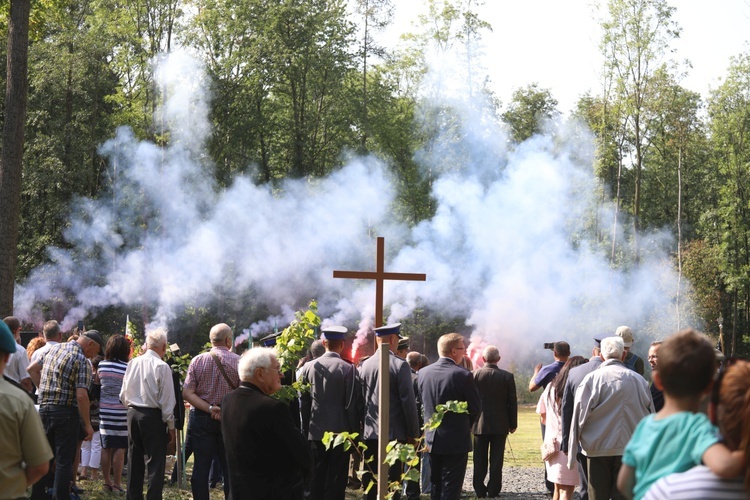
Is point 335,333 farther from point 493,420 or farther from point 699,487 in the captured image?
point 699,487

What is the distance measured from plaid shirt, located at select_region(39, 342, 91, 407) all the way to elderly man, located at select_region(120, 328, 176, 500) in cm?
44

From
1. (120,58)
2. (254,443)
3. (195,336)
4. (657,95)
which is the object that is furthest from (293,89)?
(254,443)

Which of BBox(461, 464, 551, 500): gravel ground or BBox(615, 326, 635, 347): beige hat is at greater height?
BBox(615, 326, 635, 347): beige hat

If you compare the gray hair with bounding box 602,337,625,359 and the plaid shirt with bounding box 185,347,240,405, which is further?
the plaid shirt with bounding box 185,347,240,405

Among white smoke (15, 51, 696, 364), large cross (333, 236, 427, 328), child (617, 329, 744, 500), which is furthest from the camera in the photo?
white smoke (15, 51, 696, 364)

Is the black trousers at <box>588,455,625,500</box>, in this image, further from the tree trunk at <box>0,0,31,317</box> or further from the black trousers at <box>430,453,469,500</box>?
the tree trunk at <box>0,0,31,317</box>

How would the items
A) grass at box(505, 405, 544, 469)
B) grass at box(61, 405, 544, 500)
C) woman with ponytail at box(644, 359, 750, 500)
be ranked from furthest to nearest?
1. grass at box(505, 405, 544, 469)
2. grass at box(61, 405, 544, 500)
3. woman with ponytail at box(644, 359, 750, 500)

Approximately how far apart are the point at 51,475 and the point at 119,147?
28.4 m

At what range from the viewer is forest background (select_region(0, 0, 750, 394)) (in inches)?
1404

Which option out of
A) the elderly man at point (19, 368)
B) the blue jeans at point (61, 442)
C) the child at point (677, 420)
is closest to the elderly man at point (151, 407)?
the blue jeans at point (61, 442)

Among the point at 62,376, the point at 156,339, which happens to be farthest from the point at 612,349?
the point at 62,376

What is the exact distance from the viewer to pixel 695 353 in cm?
341

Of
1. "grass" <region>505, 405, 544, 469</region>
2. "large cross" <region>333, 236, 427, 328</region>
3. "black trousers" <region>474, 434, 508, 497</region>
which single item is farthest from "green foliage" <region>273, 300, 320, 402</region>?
"grass" <region>505, 405, 544, 469</region>

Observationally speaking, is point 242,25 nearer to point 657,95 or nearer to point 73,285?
point 73,285
